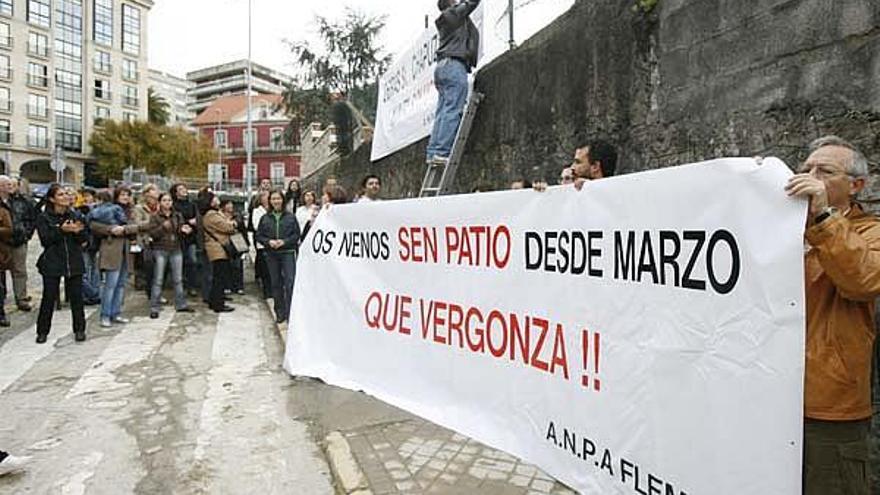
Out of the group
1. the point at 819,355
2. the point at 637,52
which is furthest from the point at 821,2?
the point at 819,355

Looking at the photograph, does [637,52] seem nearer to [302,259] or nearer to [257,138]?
[302,259]

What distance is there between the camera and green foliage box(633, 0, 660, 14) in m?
4.00

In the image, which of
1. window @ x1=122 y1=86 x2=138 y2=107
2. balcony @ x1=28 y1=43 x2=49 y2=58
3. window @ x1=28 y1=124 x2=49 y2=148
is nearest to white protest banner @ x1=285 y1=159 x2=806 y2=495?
window @ x1=28 y1=124 x2=49 y2=148

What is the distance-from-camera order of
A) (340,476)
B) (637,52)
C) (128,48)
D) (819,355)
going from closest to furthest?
(819,355), (340,476), (637,52), (128,48)

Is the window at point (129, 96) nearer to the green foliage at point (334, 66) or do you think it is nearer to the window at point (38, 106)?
the window at point (38, 106)

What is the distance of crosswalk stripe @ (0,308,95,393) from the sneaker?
2002mm

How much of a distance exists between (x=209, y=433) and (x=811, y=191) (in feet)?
12.9

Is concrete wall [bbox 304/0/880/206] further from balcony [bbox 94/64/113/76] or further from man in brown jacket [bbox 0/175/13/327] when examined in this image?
balcony [bbox 94/64/113/76]

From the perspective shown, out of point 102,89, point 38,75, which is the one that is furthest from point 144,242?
point 102,89

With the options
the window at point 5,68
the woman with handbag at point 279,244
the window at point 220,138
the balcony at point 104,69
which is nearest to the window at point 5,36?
the window at point 5,68

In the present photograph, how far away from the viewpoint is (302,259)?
548 cm

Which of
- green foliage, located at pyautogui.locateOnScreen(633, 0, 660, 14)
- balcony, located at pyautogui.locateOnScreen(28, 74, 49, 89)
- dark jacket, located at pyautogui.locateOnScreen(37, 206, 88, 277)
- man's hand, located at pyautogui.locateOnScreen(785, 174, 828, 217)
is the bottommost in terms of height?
dark jacket, located at pyautogui.locateOnScreen(37, 206, 88, 277)

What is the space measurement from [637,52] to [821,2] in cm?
135

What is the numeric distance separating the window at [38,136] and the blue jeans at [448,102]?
66861 mm
